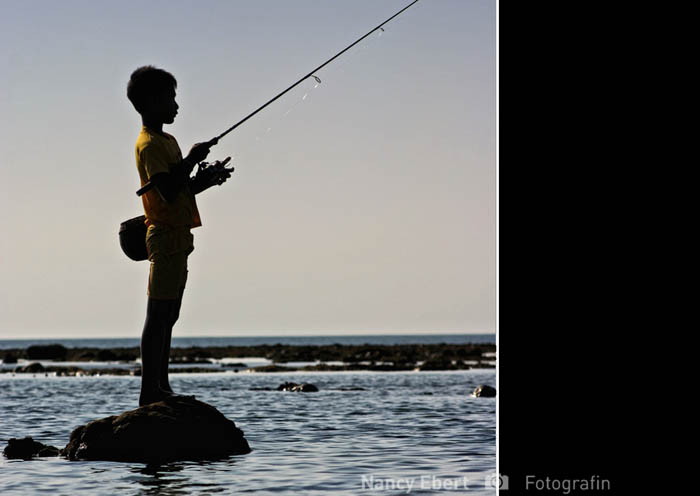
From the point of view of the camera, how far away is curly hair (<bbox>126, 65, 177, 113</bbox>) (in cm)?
1123

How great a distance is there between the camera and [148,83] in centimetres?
1122

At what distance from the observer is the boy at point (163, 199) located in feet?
35.9

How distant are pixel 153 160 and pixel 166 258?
3.42 feet

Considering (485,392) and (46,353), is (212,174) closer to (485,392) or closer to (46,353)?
(485,392)

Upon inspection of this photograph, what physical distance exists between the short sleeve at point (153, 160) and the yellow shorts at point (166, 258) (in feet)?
1.99

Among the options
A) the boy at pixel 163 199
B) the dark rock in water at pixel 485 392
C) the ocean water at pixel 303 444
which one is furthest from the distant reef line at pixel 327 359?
the boy at pixel 163 199

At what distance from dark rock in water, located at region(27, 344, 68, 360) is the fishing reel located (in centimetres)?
5438

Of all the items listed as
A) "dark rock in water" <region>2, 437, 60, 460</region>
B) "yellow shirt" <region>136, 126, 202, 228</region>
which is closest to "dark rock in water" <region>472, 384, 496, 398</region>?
"dark rock in water" <region>2, 437, 60, 460</region>

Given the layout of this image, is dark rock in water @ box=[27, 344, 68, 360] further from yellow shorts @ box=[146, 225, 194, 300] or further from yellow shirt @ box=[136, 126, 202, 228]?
yellow shirt @ box=[136, 126, 202, 228]

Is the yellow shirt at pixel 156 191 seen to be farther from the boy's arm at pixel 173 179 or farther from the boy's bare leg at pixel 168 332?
the boy's bare leg at pixel 168 332
